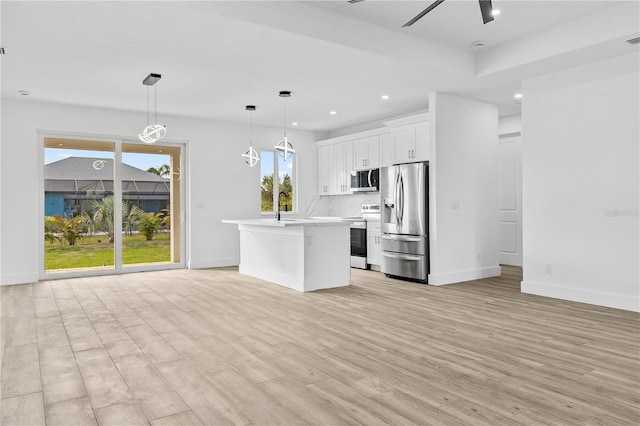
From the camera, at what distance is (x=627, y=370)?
2826mm

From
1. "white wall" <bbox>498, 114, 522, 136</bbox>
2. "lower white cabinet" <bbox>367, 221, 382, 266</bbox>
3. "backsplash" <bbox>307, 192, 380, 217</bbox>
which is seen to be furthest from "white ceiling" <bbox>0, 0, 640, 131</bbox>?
"backsplash" <bbox>307, 192, 380, 217</bbox>

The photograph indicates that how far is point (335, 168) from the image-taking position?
857cm

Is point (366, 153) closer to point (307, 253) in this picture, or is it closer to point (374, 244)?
point (374, 244)

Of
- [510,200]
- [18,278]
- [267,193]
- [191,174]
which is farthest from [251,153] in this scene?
[510,200]

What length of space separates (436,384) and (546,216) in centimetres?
339

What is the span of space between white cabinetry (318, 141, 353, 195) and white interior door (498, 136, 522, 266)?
278 centimetres

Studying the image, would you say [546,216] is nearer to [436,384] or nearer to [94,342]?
[436,384]

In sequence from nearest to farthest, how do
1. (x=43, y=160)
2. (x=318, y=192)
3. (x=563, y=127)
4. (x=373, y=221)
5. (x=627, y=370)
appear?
(x=627, y=370)
(x=563, y=127)
(x=43, y=160)
(x=373, y=221)
(x=318, y=192)

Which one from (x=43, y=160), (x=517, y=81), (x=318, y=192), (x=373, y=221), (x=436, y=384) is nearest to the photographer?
(x=436, y=384)

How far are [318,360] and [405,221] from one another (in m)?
3.61

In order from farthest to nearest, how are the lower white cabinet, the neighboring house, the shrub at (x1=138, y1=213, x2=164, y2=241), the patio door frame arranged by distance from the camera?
the shrub at (x1=138, y1=213, x2=164, y2=241) < the lower white cabinet < the neighboring house < the patio door frame

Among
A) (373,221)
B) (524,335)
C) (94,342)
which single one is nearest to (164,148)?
(373,221)

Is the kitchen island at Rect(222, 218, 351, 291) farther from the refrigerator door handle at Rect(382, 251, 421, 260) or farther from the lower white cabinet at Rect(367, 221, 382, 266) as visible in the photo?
the lower white cabinet at Rect(367, 221, 382, 266)

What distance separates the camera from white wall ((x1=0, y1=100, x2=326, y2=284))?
6.23 metres
